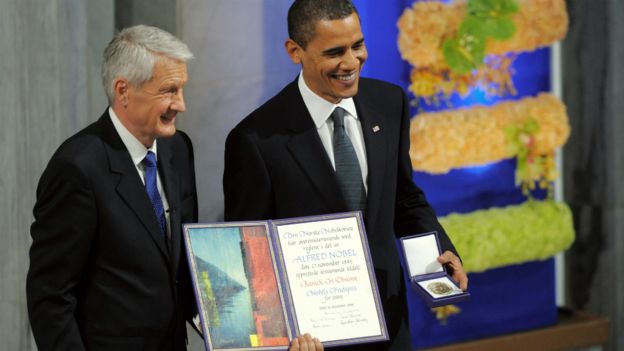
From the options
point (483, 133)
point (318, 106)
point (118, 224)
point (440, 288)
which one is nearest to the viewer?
point (118, 224)

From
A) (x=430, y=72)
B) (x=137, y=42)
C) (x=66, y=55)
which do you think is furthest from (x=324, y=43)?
(x=430, y=72)

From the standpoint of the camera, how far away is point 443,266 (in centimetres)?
342

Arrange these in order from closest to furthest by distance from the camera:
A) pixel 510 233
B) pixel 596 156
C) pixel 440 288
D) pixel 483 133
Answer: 1. pixel 440 288
2. pixel 483 133
3. pixel 510 233
4. pixel 596 156

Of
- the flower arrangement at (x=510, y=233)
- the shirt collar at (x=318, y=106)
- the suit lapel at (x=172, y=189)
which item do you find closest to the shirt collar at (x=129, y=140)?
the suit lapel at (x=172, y=189)

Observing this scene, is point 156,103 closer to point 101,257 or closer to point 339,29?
point 101,257

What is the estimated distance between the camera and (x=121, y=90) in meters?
2.96

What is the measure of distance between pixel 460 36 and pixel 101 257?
291cm

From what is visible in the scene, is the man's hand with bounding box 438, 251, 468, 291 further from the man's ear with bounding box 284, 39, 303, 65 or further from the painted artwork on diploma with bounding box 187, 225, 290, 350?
the man's ear with bounding box 284, 39, 303, 65

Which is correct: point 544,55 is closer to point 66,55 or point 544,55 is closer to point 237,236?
point 66,55

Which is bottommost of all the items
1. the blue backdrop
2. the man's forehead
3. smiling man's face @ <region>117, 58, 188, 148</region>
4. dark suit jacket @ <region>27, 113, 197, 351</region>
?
the blue backdrop

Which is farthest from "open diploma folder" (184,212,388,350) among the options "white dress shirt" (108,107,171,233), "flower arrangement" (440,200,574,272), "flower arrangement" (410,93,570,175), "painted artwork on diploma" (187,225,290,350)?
"flower arrangement" (440,200,574,272)

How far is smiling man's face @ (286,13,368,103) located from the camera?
10.9 feet

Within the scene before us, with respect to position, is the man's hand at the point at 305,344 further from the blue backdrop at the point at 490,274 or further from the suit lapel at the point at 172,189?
the blue backdrop at the point at 490,274

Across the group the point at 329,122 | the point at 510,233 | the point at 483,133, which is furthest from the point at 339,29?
the point at 510,233
